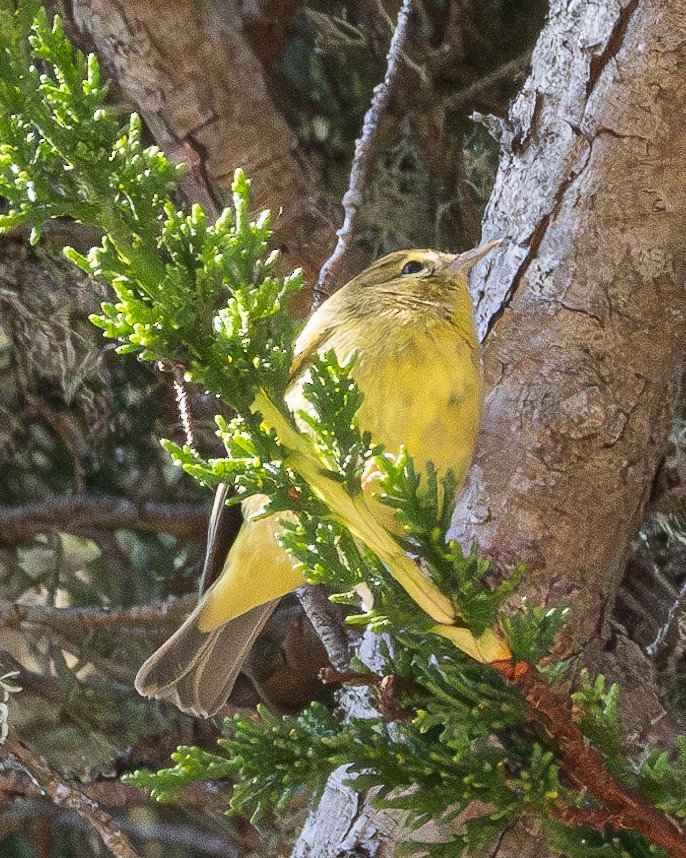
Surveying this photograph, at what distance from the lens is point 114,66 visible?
2381mm

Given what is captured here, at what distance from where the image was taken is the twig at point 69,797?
191 cm

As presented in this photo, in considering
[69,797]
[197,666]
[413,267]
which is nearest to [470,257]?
[413,267]

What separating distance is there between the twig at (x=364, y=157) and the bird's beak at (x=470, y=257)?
0.26 metres

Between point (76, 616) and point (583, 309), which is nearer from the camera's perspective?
point (583, 309)

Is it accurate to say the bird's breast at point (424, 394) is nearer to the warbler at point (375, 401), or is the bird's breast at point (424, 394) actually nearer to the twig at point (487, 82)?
the warbler at point (375, 401)

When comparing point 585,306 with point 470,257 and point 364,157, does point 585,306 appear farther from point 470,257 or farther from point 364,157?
point 364,157

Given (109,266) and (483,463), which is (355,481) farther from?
(483,463)

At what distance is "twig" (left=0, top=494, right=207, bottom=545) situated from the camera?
2.57 m

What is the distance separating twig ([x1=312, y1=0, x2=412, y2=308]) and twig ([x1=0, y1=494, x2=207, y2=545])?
0.65m

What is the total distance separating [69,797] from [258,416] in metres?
1.14

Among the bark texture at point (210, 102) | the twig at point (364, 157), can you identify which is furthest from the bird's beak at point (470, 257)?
the bark texture at point (210, 102)

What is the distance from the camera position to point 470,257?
2105mm

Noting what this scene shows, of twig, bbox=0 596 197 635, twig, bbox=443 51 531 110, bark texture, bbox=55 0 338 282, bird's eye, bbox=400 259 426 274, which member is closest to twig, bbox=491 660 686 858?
bird's eye, bbox=400 259 426 274

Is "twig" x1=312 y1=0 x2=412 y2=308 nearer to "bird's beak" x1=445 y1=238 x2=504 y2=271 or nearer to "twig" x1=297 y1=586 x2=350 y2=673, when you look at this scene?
"bird's beak" x1=445 y1=238 x2=504 y2=271
